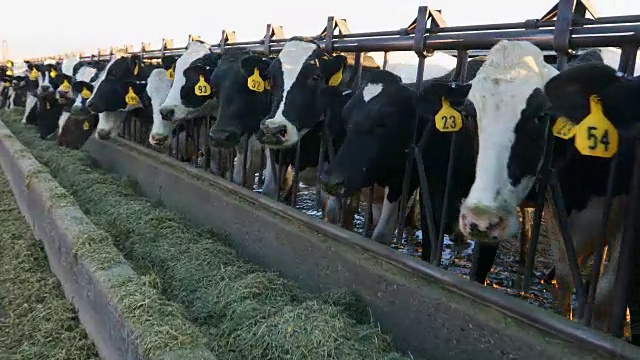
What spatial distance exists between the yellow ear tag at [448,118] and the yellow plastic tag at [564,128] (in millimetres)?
626

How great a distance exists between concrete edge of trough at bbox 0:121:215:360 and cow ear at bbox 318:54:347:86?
2.18m

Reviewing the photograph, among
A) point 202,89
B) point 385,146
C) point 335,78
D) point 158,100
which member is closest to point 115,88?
point 158,100

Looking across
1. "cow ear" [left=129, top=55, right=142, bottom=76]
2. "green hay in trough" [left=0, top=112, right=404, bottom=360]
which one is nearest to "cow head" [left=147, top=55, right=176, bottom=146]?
"cow ear" [left=129, top=55, right=142, bottom=76]

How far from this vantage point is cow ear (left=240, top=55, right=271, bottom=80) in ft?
17.5

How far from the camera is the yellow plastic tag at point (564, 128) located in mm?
2871

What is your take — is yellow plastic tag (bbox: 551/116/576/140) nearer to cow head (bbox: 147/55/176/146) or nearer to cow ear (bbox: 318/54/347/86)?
cow ear (bbox: 318/54/347/86)

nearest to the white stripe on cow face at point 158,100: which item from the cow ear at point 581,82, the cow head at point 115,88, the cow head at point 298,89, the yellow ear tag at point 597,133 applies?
the cow head at point 115,88

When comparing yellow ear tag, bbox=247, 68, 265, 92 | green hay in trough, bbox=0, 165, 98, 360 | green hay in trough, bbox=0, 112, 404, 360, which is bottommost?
green hay in trough, bbox=0, 165, 98, 360

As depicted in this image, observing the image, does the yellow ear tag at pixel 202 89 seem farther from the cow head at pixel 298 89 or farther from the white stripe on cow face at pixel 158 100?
the cow head at pixel 298 89

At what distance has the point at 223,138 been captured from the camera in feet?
17.6

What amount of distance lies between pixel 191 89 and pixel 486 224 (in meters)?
4.55

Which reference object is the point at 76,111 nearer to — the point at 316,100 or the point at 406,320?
the point at 316,100

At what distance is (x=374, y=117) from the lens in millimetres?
4184

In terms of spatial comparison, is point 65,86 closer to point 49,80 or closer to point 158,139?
point 49,80
